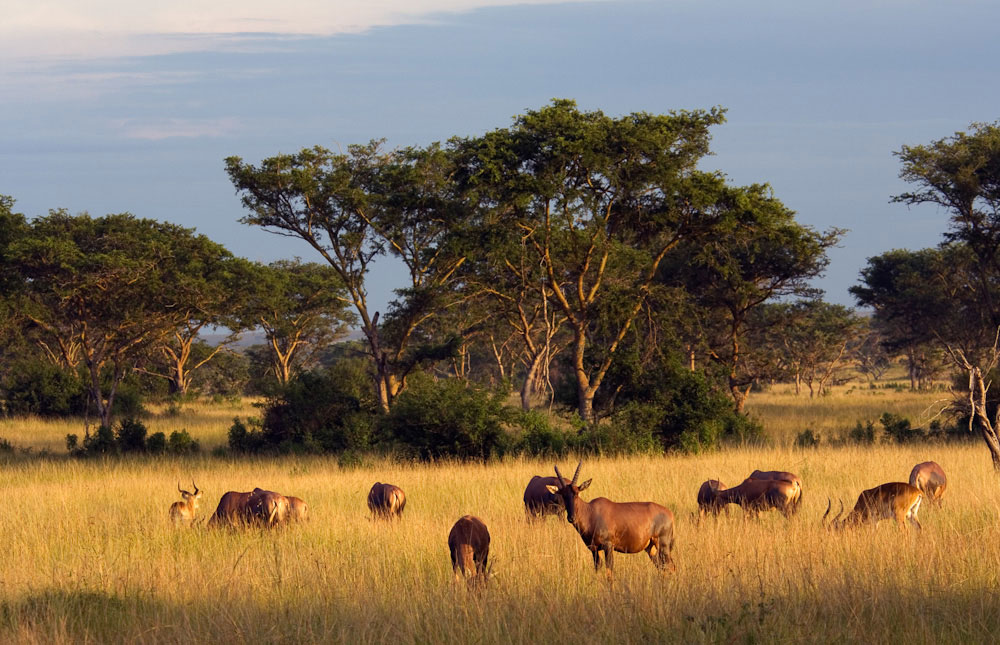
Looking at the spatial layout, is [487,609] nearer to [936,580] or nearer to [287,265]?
[936,580]

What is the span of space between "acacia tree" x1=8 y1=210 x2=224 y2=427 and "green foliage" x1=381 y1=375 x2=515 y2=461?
9102 mm

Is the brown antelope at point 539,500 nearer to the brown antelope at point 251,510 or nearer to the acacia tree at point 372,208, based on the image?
the brown antelope at point 251,510

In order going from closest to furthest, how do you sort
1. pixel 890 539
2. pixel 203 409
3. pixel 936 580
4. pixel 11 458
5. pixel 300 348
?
1. pixel 936 580
2. pixel 890 539
3. pixel 11 458
4. pixel 203 409
5. pixel 300 348

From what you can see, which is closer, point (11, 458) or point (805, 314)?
point (11, 458)

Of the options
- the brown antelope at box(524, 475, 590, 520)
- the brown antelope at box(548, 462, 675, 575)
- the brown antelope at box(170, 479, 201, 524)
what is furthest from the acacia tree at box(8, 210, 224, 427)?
the brown antelope at box(548, 462, 675, 575)

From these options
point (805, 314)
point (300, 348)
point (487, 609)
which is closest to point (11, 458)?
point (487, 609)

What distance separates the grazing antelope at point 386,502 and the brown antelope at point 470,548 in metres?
3.83

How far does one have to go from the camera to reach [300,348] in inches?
2250

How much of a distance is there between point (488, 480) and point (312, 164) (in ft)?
44.0

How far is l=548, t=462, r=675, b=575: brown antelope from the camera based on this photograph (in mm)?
6781

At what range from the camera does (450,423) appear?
64.5ft

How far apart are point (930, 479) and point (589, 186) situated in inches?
504

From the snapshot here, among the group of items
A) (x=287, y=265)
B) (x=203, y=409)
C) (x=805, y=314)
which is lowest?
(x=203, y=409)

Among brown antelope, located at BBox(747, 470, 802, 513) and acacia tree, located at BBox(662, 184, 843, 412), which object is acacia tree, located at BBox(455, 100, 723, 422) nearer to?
acacia tree, located at BBox(662, 184, 843, 412)
